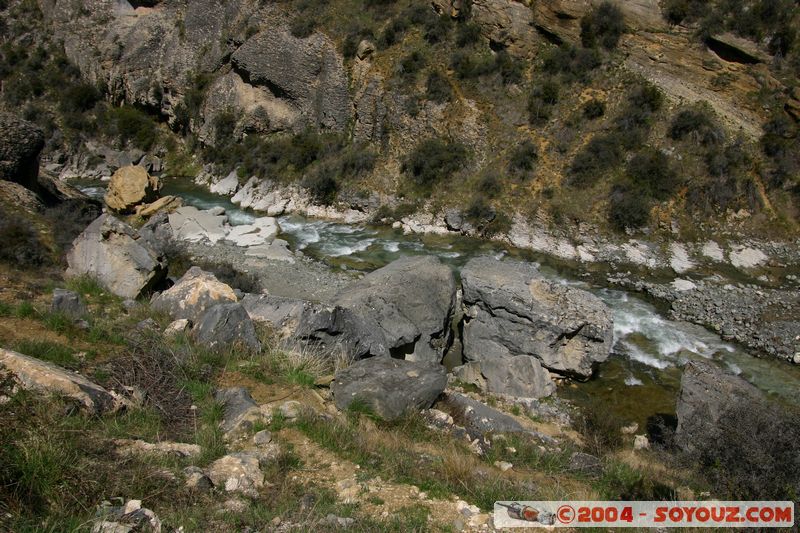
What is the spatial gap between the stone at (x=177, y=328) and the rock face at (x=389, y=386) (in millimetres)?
2834

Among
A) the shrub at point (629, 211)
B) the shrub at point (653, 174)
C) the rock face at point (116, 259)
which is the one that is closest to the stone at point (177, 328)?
the rock face at point (116, 259)

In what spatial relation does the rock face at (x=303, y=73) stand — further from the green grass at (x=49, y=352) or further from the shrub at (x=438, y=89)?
the green grass at (x=49, y=352)

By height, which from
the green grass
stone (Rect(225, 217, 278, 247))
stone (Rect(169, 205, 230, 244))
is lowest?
stone (Rect(169, 205, 230, 244))

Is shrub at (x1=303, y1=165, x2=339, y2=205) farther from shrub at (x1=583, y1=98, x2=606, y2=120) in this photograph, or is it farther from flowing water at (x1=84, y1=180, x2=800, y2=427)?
shrub at (x1=583, y1=98, x2=606, y2=120)

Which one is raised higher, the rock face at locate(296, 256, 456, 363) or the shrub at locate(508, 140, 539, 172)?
the shrub at locate(508, 140, 539, 172)

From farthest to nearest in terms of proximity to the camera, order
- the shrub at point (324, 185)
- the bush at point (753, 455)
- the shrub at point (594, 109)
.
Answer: the shrub at point (324, 185) < the shrub at point (594, 109) < the bush at point (753, 455)

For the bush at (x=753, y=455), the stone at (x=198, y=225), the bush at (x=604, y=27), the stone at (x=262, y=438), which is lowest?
the stone at (x=198, y=225)

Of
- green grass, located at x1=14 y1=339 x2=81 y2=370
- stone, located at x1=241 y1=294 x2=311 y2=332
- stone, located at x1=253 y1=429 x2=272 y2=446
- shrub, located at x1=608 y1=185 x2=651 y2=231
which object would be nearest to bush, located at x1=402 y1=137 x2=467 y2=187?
shrub, located at x1=608 y1=185 x2=651 y2=231

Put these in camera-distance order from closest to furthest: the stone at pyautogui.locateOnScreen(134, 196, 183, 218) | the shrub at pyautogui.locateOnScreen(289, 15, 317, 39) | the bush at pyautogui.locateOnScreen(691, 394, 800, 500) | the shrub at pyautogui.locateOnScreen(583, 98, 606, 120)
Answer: the bush at pyautogui.locateOnScreen(691, 394, 800, 500), the shrub at pyautogui.locateOnScreen(583, 98, 606, 120), the stone at pyautogui.locateOnScreen(134, 196, 183, 218), the shrub at pyautogui.locateOnScreen(289, 15, 317, 39)

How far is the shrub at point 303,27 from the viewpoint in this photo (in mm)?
30906

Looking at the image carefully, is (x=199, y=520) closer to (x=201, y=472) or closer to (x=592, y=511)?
(x=201, y=472)

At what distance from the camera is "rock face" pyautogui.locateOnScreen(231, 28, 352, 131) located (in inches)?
1172

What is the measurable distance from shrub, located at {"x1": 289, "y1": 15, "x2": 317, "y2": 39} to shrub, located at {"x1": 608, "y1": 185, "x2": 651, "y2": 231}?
20.4m

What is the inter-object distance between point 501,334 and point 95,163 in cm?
3101
